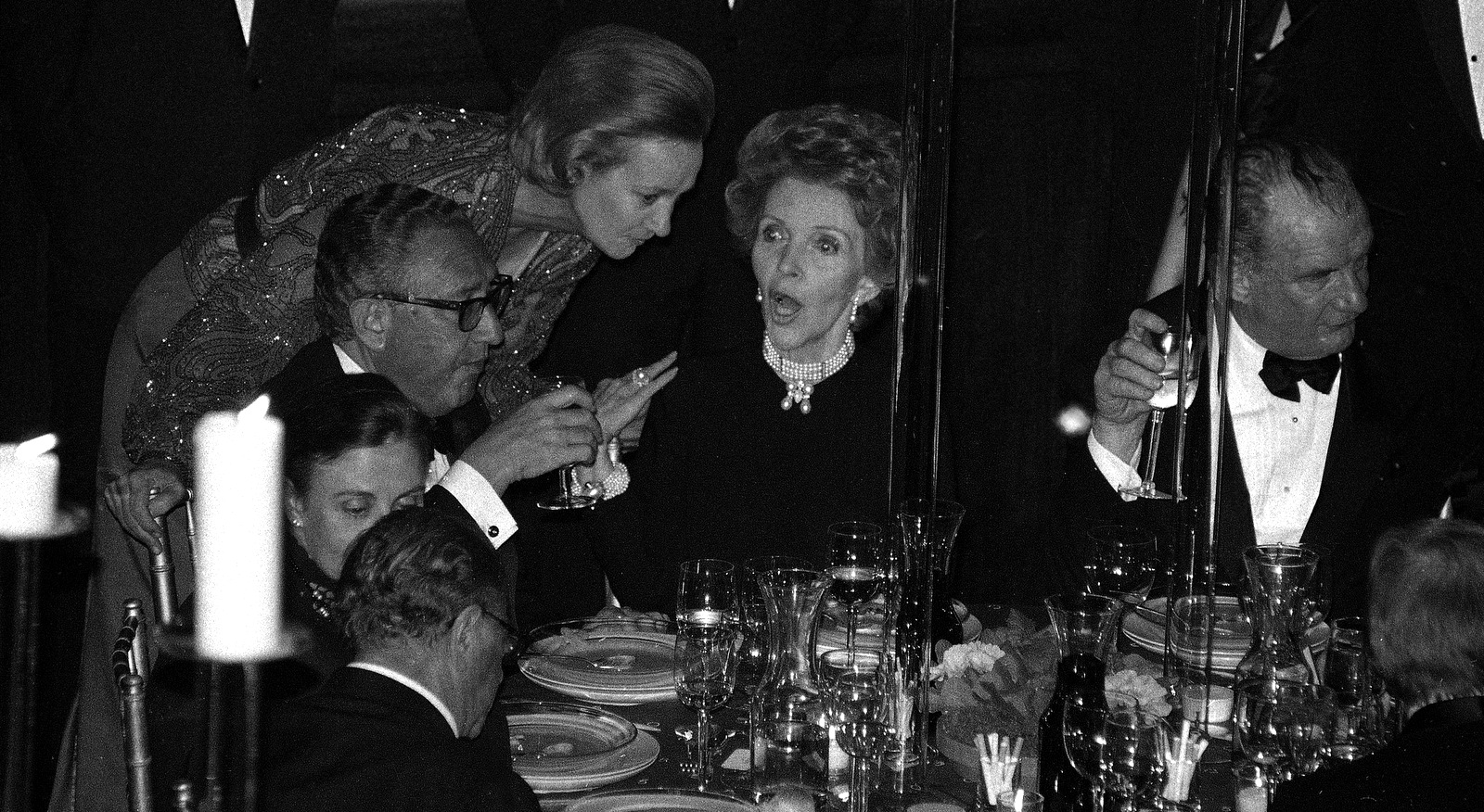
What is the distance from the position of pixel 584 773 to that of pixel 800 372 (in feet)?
4.56

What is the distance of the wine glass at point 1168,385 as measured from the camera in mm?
2100

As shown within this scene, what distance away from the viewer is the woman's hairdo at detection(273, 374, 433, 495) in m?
2.11

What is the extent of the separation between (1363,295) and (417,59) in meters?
2.59

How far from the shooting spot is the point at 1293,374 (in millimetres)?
2857

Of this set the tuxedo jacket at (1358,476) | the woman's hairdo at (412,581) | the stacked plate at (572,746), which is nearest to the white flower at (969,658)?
the stacked plate at (572,746)

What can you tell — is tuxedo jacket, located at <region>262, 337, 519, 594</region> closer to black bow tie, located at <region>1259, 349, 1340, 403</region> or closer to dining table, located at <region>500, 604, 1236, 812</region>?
dining table, located at <region>500, 604, 1236, 812</region>

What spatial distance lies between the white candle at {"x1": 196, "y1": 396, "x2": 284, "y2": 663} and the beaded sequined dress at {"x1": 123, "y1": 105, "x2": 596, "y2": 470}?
2.08 metres

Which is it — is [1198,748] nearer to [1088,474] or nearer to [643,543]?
[1088,474]

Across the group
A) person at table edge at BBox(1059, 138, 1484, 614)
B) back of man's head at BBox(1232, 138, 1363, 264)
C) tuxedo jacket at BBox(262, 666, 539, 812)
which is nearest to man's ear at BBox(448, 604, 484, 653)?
tuxedo jacket at BBox(262, 666, 539, 812)

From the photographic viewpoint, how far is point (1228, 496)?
2.81 meters

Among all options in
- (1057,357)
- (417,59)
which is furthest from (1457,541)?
(417,59)

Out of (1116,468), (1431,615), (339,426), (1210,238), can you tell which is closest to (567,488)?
(339,426)

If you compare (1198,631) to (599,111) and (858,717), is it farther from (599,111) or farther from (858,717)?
(599,111)

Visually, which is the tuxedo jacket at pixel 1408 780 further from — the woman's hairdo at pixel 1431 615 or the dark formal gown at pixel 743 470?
the dark formal gown at pixel 743 470
